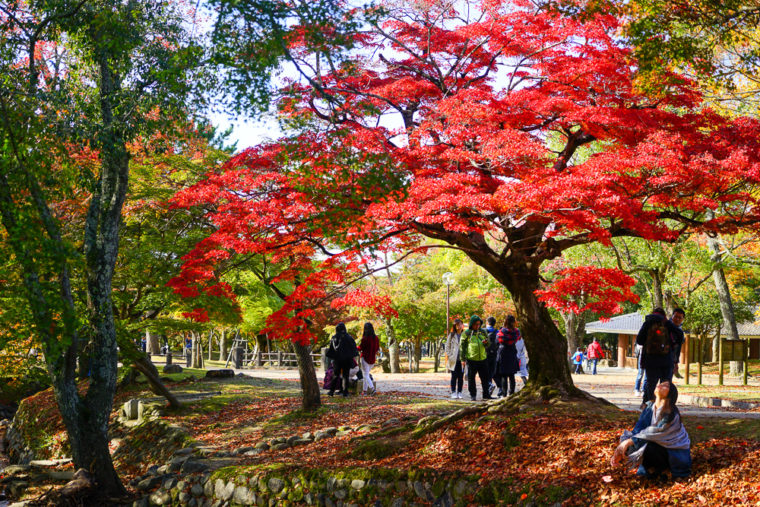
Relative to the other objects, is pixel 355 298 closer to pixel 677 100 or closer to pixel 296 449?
pixel 296 449

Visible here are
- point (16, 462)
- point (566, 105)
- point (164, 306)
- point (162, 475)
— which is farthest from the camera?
point (164, 306)

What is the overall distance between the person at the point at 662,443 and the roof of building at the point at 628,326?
114 feet

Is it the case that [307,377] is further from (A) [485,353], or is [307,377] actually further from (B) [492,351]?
(B) [492,351]

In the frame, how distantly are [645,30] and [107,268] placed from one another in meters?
8.45

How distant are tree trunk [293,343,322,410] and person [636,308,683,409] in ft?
20.1

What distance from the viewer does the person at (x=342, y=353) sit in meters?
14.3

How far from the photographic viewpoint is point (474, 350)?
12.5 metres

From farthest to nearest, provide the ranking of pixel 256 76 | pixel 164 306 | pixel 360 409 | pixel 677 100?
1. pixel 164 306
2. pixel 360 409
3. pixel 677 100
4. pixel 256 76

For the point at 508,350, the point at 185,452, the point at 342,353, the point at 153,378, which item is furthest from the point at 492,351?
the point at 153,378

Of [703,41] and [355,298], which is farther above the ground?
[703,41]

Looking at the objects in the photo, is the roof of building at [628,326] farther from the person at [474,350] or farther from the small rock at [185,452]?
the small rock at [185,452]

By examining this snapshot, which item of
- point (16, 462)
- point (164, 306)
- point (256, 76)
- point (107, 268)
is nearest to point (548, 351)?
point (256, 76)

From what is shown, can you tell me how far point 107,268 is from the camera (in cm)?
978

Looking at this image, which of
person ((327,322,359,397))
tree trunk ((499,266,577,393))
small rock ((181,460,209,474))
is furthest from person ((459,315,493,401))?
small rock ((181,460,209,474))
